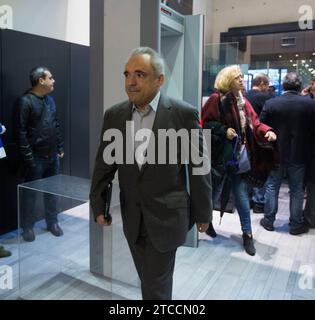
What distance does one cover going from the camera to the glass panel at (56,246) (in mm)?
2482

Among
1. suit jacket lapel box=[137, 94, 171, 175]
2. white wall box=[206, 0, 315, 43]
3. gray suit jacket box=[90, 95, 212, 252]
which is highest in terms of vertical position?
white wall box=[206, 0, 315, 43]

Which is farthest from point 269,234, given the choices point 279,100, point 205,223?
point 205,223

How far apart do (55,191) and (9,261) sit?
1.06 m

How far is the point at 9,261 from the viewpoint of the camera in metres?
3.06

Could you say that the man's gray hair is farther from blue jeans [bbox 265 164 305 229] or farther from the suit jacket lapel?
blue jeans [bbox 265 164 305 229]

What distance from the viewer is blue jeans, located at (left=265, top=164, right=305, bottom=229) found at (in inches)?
149

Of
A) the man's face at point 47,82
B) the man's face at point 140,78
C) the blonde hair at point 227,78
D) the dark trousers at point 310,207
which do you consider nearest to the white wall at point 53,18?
the man's face at point 47,82

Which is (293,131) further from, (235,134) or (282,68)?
(282,68)

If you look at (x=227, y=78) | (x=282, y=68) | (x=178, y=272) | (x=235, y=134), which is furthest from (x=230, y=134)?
(x=282, y=68)

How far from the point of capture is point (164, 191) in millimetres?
1687

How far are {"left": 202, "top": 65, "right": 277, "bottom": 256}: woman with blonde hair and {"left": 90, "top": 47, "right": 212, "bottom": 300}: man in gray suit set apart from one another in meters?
1.44

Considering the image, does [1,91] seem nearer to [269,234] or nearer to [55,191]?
[55,191]

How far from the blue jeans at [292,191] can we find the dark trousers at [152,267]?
2.33 m

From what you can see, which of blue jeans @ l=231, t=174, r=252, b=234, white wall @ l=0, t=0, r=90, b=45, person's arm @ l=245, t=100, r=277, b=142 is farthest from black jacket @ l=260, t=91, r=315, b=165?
white wall @ l=0, t=0, r=90, b=45
